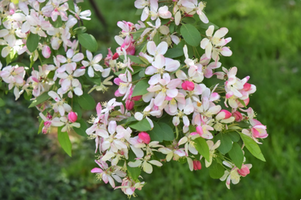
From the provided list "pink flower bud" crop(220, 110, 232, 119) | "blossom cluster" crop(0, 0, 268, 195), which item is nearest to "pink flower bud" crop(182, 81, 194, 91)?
"blossom cluster" crop(0, 0, 268, 195)

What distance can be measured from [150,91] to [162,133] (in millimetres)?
126

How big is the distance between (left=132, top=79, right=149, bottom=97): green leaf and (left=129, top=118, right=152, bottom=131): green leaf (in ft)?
0.23

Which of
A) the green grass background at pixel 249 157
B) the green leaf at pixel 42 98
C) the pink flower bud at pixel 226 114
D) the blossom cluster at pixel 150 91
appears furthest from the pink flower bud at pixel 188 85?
the green grass background at pixel 249 157

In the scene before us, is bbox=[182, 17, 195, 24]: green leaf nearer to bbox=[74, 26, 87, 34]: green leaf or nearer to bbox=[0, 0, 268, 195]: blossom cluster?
bbox=[0, 0, 268, 195]: blossom cluster

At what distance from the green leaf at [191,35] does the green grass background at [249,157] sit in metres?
0.83

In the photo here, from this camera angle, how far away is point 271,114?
2.74m

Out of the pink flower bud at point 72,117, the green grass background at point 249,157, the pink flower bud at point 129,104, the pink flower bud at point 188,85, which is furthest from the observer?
the green grass background at point 249,157

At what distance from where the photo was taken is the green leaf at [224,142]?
2.74ft

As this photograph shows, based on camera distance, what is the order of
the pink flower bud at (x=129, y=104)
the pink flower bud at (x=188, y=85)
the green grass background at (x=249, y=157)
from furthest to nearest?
the green grass background at (x=249, y=157), the pink flower bud at (x=129, y=104), the pink flower bud at (x=188, y=85)

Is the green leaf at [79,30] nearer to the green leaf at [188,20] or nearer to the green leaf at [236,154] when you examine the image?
the green leaf at [188,20]

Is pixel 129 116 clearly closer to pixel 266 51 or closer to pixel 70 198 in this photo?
pixel 70 198

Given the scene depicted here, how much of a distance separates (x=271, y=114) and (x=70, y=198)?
178 cm

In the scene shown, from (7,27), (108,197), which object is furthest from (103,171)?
(108,197)

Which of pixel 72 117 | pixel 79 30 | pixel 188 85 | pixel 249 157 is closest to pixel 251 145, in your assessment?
pixel 188 85
